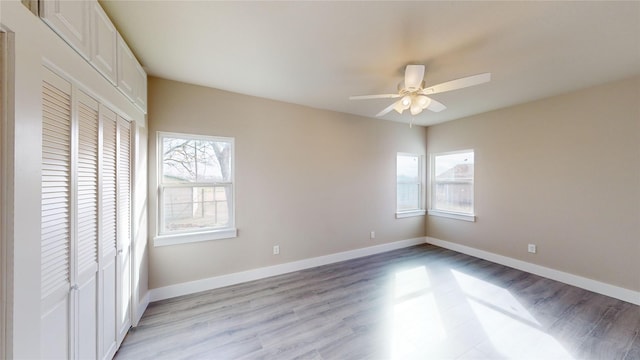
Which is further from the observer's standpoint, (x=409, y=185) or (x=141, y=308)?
(x=409, y=185)

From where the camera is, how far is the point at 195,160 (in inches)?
109

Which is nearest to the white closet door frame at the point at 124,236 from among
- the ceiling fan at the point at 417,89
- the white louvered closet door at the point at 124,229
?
the white louvered closet door at the point at 124,229

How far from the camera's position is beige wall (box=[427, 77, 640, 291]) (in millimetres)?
2541

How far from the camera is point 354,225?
12.8 feet

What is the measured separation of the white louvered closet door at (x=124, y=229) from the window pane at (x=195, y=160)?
63 centimetres

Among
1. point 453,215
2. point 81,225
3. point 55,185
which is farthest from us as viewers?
point 453,215

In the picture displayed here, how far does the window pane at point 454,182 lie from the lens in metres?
4.12

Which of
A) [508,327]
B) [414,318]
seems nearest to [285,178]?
[414,318]

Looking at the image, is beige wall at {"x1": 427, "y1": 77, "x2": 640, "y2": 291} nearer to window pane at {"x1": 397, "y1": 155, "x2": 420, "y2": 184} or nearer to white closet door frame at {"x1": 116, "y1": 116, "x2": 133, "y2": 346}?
window pane at {"x1": 397, "y1": 155, "x2": 420, "y2": 184}

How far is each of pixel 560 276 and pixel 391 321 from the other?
2.62m

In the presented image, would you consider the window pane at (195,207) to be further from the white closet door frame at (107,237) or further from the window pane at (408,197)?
the window pane at (408,197)

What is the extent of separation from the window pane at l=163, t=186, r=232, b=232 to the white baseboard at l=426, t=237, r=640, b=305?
4070 mm

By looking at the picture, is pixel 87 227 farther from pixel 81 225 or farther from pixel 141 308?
pixel 141 308

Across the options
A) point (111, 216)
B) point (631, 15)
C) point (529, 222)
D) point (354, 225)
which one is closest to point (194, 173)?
point (111, 216)
